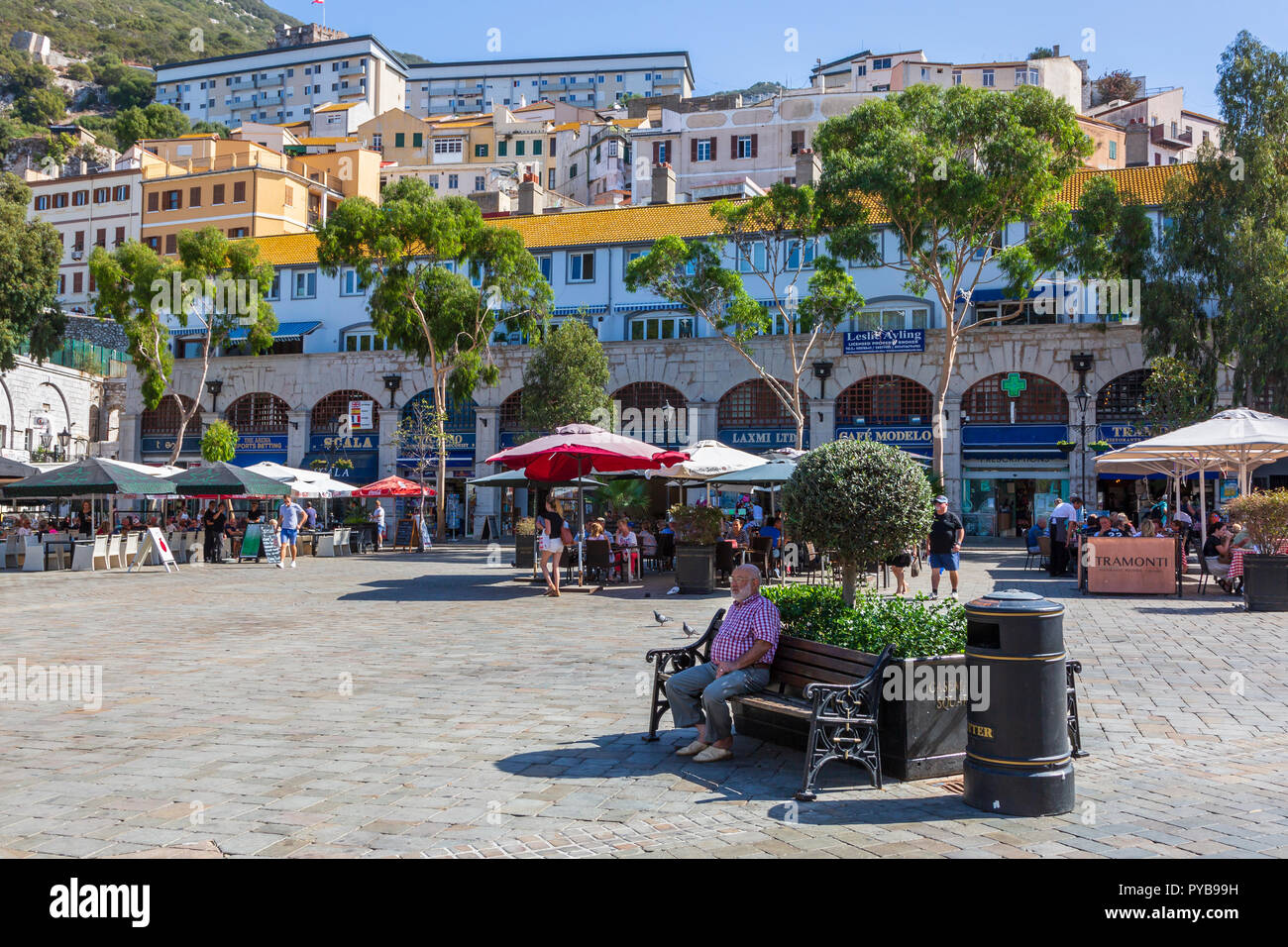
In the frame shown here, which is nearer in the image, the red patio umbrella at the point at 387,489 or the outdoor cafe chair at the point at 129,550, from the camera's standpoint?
the outdoor cafe chair at the point at 129,550

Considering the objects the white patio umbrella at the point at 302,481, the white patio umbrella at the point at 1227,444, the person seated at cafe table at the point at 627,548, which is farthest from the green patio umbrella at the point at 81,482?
the white patio umbrella at the point at 1227,444

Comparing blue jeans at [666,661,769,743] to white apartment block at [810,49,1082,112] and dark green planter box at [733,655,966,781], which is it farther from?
white apartment block at [810,49,1082,112]

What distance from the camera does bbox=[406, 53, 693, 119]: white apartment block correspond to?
113875 mm

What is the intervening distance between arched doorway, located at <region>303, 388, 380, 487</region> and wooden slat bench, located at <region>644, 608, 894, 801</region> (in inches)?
1537

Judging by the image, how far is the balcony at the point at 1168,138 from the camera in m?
68.8

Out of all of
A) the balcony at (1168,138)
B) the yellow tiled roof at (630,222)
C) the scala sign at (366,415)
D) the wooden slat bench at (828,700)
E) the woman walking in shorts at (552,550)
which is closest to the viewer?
the wooden slat bench at (828,700)

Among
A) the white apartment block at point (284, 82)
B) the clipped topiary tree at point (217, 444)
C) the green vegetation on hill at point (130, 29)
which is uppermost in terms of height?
the green vegetation on hill at point (130, 29)

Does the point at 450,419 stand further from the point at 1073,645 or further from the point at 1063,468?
the point at 1073,645

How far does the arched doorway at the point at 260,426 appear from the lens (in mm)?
45250

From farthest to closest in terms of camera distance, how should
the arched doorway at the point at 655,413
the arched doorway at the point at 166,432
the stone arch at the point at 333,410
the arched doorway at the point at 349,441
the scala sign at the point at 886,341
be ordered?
1. the arched doorway at the point at 166,432
2. the stone arch at the point at 333,410
3. the arched doorway at the point at 349,441
4. the arched doorway at the point at 655,413
5. the scala sign at the point at 886,341

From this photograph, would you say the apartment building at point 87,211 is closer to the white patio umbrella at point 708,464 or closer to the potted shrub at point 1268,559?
the white patio umbrella at point 708,464

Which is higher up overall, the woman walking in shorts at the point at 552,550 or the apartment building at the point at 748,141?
the apartment building at the point at 748,141

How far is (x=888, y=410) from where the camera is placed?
38688 millimetres

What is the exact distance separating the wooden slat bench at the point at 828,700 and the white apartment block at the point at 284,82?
107 metres
